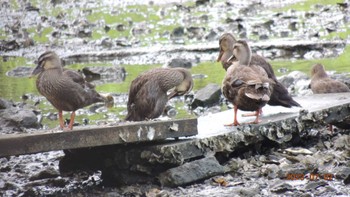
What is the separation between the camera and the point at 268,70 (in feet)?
31.7

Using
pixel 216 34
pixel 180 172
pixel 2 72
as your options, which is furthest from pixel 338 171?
pixel 216 34

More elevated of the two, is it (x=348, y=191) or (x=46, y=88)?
(x=46, y=88)

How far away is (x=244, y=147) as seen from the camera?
26.6ft

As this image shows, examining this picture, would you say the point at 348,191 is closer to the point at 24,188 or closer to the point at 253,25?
the point at 24,188

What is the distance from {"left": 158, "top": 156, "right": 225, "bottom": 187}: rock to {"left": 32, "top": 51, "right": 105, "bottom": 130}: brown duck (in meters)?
1.26

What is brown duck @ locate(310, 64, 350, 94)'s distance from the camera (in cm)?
1064

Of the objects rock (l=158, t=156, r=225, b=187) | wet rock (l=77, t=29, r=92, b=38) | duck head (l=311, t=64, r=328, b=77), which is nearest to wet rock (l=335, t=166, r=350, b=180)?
rock (l=158, t=156, r=225, b=187)

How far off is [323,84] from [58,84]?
4.10 m

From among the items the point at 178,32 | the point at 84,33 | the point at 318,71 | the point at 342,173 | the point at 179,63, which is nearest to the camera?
the point at 342,173

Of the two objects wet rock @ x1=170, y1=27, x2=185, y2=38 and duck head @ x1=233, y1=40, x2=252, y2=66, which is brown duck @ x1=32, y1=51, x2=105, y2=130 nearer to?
duck head @ x1=233, y1=40, x2=252, y2=66

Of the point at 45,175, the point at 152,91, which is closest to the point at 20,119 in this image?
the point at 152,91

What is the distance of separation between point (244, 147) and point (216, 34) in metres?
13.3

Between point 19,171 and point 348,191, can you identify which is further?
point 19,171

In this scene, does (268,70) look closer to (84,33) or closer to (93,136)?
(93,136)
